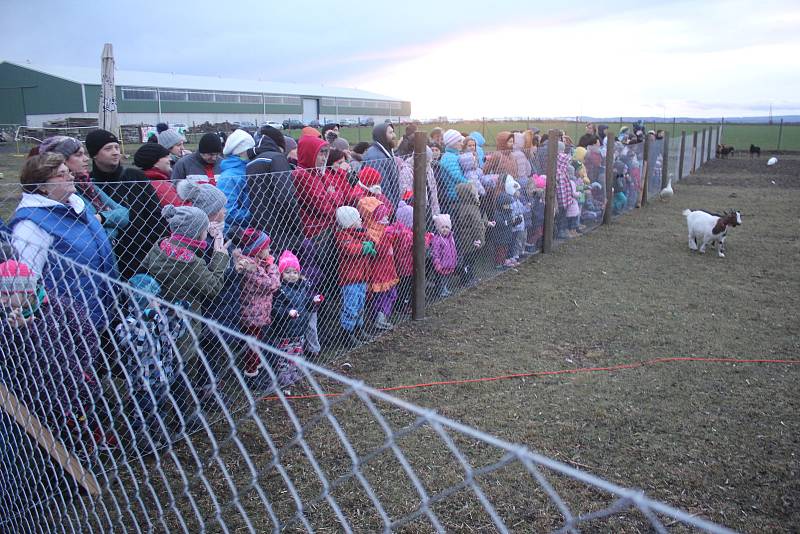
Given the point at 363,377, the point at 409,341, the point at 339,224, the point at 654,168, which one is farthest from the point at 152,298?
the point at 654,168

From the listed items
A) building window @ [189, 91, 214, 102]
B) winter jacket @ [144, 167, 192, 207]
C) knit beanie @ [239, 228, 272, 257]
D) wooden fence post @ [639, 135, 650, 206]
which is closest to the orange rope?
knit beanie @ [239, 228, 272, 257]

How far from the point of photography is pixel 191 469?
3.15 metres

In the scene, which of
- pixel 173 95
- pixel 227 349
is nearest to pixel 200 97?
pixel 173 95

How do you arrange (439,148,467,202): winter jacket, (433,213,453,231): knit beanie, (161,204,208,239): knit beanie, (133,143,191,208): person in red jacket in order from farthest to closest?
1. (439,148,467,202): winter jacket
2. (433,213,453,231): knit beanie
3. (133,143,191,208): person in red jacket
4. (161,204,208,239): knit beanie

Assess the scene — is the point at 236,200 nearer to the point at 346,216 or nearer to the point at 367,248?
the point at 346,216

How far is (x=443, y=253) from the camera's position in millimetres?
5926

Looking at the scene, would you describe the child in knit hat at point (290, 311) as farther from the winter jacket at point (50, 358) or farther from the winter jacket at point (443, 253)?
the winter jacket at point (443, 253)

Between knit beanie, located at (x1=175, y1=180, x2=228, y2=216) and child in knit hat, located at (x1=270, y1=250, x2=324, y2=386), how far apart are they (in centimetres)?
75

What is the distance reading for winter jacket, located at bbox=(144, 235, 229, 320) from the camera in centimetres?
335

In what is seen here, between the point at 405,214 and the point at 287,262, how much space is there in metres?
1.66

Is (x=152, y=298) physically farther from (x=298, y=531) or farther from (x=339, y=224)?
(x=339, y=224)

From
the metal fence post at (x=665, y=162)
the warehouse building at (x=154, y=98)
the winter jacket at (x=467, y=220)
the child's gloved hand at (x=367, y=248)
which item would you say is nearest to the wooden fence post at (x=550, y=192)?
the winter jacket at (x=467, y=220)

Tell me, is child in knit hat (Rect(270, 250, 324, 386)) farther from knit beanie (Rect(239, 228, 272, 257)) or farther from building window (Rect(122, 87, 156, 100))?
building window (Rect(122, 87, 156, 100))

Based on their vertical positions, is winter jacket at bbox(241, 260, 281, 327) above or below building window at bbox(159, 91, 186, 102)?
below
